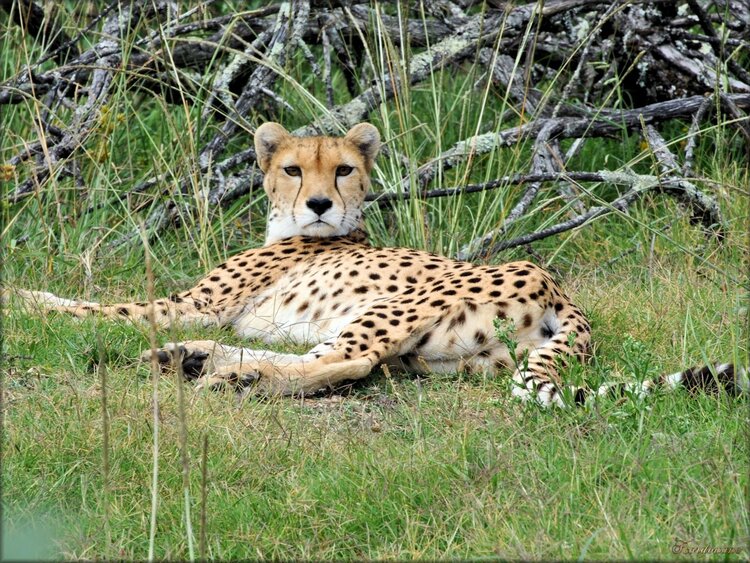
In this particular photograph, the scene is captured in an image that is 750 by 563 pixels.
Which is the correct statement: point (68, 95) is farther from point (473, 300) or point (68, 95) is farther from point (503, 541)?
point (503, 541)

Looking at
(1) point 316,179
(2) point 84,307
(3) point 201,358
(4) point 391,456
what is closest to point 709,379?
(4) point 391,456

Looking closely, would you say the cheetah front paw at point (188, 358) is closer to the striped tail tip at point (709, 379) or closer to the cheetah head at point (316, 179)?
the cheetah head at point (316, 179)

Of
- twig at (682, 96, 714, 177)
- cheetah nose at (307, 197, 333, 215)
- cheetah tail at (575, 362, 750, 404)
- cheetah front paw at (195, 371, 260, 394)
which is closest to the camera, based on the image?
cheetah tail at (575, 362, 750, 404)

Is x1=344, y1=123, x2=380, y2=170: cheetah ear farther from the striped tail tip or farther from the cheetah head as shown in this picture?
the striped tail tip

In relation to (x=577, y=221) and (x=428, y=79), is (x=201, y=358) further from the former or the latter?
(x=428, y=79)

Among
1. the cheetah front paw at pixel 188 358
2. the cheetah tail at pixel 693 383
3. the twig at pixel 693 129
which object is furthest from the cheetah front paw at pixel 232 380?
the twig at pixel 693 129

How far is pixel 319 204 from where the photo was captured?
14.4ft

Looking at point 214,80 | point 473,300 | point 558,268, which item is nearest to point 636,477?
point 473,300

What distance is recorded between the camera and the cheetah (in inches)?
129

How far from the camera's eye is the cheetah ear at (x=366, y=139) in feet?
15.0

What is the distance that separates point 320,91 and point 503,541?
14.5ft

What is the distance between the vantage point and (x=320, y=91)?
623 centimetres

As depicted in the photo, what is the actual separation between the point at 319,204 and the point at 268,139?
0.43 meters

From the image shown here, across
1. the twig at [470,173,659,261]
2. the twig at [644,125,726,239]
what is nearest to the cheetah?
the twig at [470,173,659,261]
